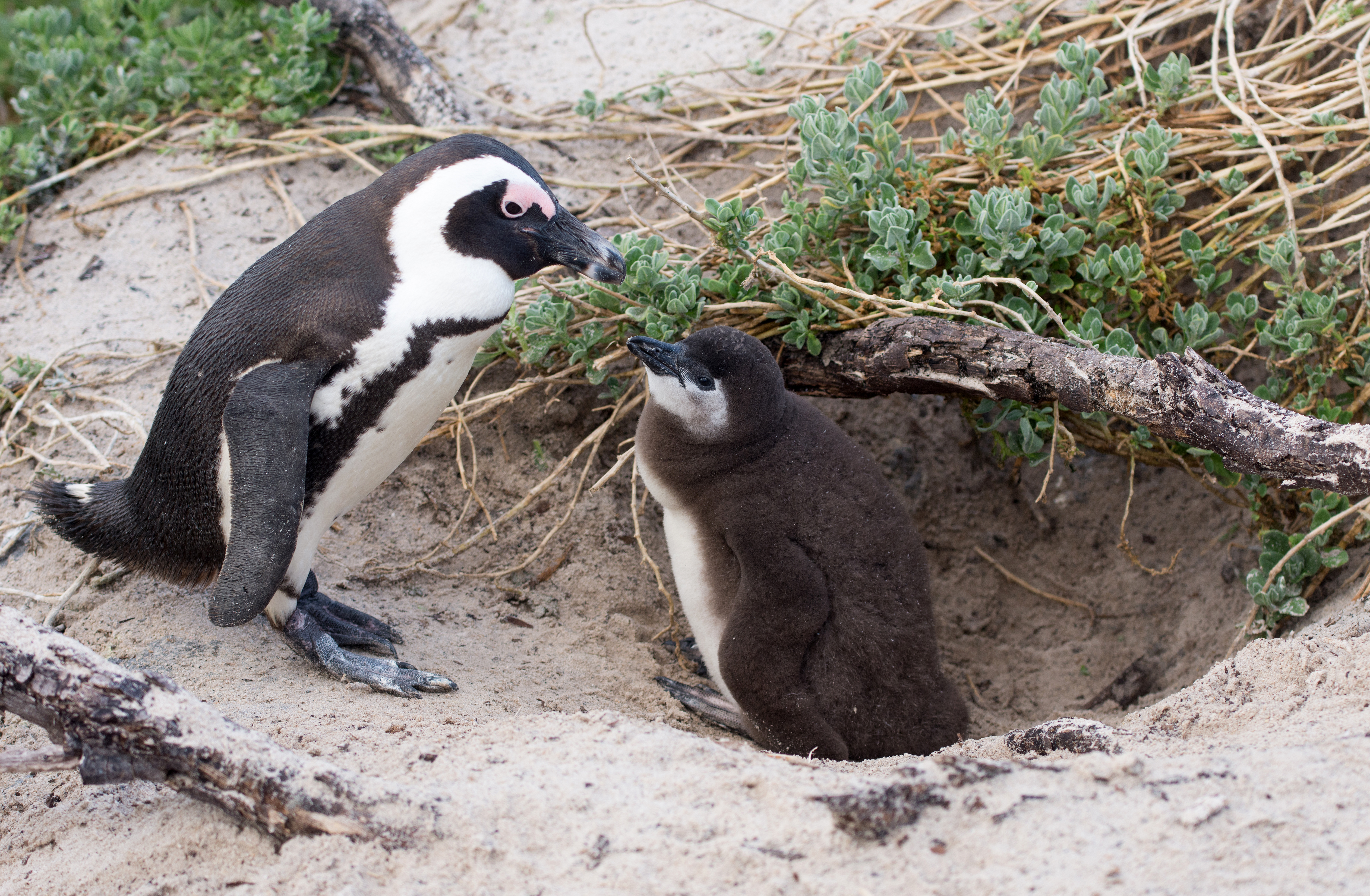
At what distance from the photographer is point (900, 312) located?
113 inches

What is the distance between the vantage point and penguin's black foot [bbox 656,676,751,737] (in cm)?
275

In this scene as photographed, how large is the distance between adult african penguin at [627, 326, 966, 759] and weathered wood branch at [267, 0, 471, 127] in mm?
2088

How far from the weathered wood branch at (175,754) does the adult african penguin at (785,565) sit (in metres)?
1.10

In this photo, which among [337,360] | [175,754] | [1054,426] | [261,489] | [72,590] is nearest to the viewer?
[175,754]

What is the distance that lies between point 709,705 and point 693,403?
81cm

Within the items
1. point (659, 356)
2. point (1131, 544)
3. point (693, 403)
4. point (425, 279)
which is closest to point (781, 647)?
point (693, 403)

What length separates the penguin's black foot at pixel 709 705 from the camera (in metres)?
2.75

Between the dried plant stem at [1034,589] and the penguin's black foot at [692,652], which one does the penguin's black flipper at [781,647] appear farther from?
the dried plant stem at [1034,589]

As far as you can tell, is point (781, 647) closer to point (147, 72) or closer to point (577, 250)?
point (577, 250)

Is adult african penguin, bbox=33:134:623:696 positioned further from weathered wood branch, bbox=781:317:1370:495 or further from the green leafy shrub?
the green leafy shrub

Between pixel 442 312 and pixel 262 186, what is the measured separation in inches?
85.4

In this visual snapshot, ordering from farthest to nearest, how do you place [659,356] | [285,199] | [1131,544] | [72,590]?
1. [285,199]
2. [1131,544]
3. [72,590]
4. [659,356]

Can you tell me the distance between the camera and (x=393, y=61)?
429 cm

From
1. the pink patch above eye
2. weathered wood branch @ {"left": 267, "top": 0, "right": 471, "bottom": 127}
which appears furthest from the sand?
the pink patch above eye
